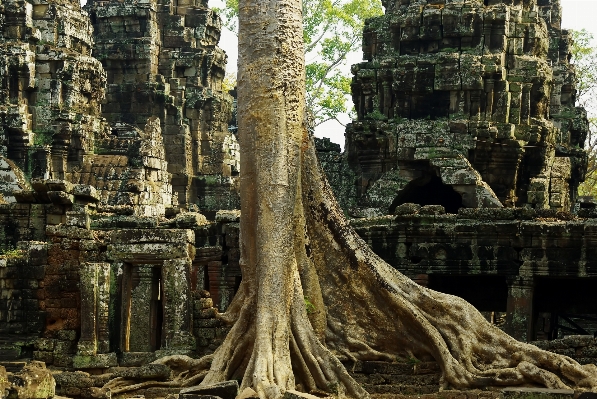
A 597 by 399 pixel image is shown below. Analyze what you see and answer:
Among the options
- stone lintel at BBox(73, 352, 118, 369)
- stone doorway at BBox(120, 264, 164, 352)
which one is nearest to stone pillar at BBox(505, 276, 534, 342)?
stone doorway at BBox(120, 264, 164, 352)

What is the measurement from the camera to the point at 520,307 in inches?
794

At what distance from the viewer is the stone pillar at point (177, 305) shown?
1539 centimetres

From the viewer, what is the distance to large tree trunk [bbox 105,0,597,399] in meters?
12.8

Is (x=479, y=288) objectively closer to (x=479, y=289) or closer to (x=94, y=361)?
(x=479, y=289)

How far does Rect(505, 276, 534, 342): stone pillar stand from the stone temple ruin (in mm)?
25

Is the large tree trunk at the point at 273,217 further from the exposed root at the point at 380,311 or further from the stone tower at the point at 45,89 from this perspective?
the stone tower at the point at 45,89

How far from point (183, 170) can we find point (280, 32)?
2261cm

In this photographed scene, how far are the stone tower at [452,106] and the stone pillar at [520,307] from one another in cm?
531

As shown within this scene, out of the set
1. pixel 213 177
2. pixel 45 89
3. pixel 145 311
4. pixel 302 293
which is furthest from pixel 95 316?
pixel 213 177

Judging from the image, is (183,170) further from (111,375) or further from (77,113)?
(111,375)

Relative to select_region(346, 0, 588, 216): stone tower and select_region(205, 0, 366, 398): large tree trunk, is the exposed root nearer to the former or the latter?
select_region(205, 0, 366, 398): large tree trunk

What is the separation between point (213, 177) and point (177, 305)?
20.4 meters

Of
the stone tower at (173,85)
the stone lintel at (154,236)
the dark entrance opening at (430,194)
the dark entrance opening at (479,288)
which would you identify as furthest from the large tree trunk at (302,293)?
the stone tower at (173,85)

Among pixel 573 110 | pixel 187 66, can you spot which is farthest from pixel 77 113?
pixel 573 110
